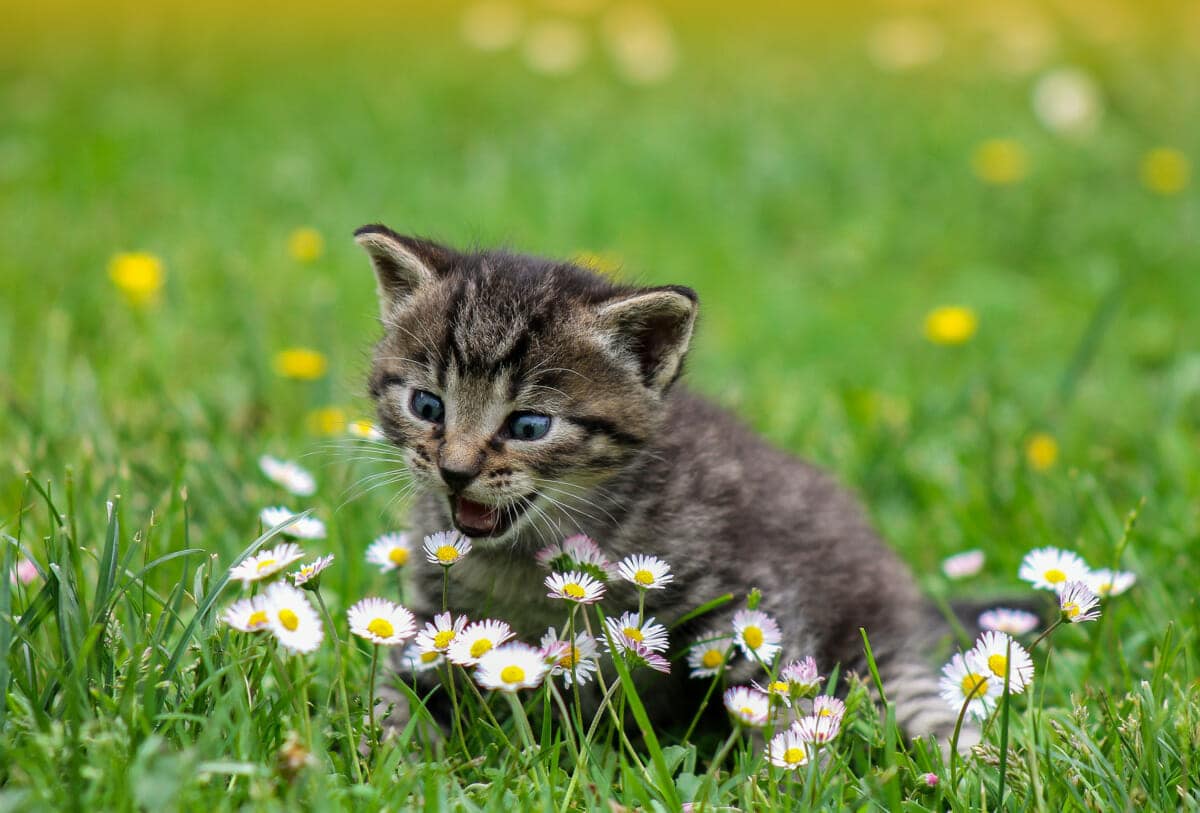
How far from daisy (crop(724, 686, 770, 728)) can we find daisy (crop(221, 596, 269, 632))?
1077 millimetres

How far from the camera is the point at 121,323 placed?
5.96 meters

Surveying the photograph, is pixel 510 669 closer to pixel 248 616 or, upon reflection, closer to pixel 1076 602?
pixel 248 616

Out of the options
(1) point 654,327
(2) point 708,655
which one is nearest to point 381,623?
(2) point 708,655

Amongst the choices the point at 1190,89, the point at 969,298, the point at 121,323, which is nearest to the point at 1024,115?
the point at 1190,89

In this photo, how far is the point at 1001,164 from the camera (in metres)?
8.43

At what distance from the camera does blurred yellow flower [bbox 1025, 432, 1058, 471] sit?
5105 millimetres

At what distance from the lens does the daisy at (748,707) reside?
9.05ft

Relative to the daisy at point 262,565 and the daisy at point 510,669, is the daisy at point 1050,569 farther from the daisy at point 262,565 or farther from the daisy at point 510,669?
the daisy at point 262,565

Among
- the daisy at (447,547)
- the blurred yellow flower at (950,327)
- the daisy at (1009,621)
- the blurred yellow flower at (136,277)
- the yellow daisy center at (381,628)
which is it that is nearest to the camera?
the yellow daisy center at (381,628)

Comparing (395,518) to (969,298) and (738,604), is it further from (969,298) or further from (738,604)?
(969,298)

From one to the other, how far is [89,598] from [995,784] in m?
2.65

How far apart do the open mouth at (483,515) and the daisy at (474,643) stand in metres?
0.46

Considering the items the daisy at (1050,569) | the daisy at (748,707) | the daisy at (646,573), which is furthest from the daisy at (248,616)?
the daisy at (1050,569)

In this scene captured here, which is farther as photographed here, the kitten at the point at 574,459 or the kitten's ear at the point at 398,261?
the kitten's ear at the point at 398,261
